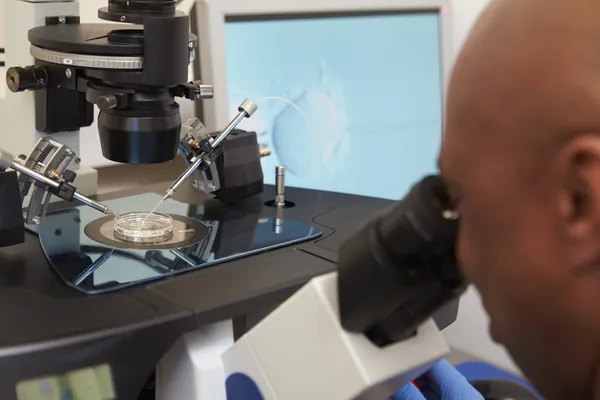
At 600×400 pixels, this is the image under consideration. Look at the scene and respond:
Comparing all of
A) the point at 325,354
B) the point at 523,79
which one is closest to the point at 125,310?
the point at 325,354

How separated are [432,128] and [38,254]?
0.79m

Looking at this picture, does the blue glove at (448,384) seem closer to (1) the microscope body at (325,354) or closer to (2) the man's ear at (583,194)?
(1) the microscope body at (325,354)

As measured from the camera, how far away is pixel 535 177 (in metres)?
0.36

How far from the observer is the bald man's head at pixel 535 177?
0.34 metres

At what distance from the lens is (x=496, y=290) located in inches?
15.7

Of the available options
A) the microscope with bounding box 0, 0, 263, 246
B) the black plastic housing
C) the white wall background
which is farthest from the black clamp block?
the white wall background

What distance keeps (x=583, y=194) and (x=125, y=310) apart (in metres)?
0.41

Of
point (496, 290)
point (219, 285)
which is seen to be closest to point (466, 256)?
point (496, 290)

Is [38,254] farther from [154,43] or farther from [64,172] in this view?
[154,43]

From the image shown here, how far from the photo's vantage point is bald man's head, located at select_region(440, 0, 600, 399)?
34 cm

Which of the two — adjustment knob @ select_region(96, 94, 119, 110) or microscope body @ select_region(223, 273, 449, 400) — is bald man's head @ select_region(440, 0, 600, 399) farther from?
adjustment knob @ select_region(96, 94, 119, 110)

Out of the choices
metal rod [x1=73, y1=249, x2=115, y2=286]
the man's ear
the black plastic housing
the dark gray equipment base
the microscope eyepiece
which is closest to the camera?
the man's ear

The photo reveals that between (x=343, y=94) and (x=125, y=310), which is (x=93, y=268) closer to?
(x=125, y=310)

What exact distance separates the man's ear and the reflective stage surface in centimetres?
44
